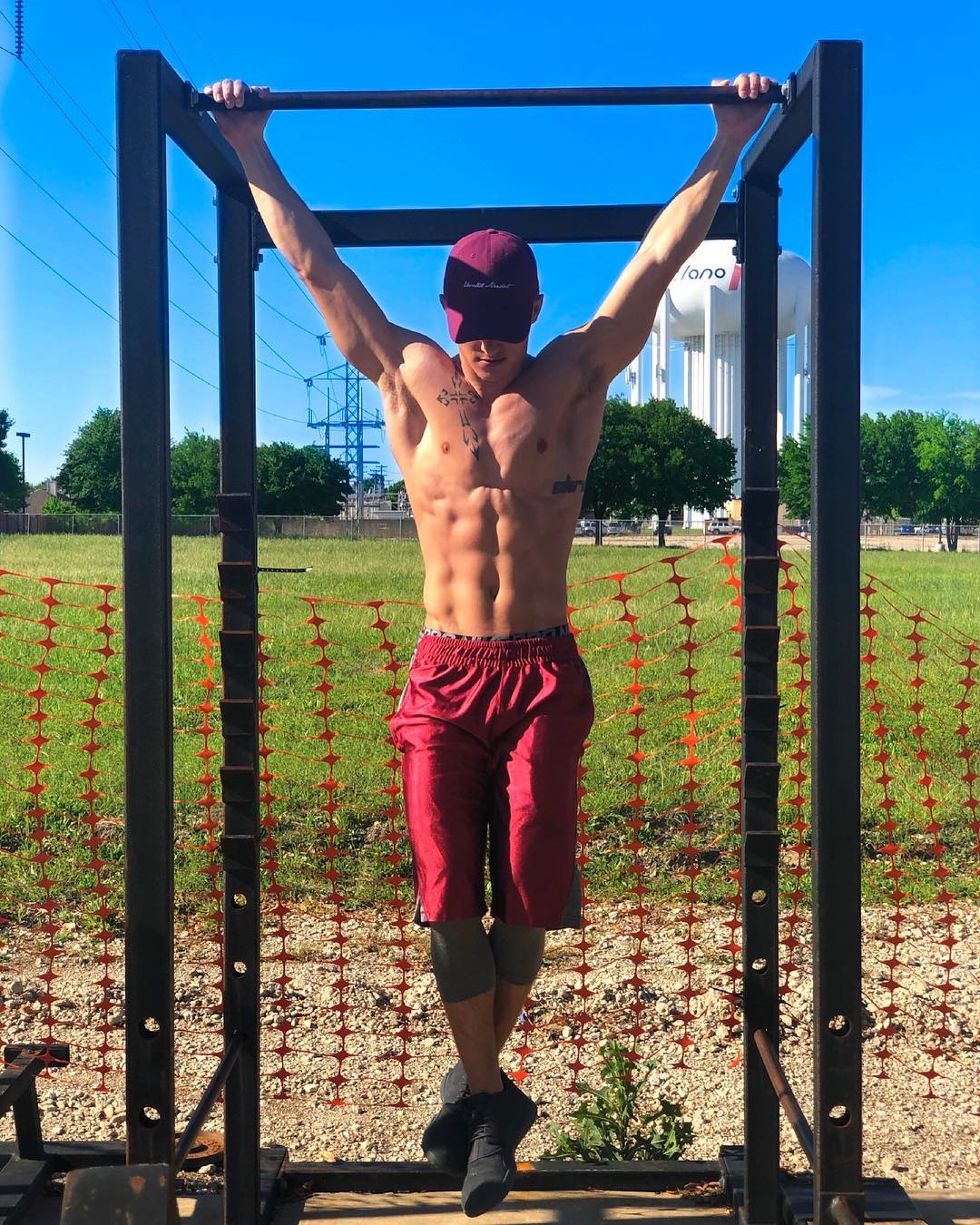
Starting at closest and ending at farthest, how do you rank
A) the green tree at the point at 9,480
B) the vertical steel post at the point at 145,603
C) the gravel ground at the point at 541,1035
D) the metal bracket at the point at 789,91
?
the vertical steel post at the point at 145,603 < the metal bracket at the point at 789,91 < the gravel ground at the point at 541,1035 < the green tree at the point at 9,480

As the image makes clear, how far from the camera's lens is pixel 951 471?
208 ft

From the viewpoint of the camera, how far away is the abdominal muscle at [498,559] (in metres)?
A: 2.44

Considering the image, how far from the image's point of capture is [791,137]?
237 cm

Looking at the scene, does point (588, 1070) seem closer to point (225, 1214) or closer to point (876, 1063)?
point (876, 1063)

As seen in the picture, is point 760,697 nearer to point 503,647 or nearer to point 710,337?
point 503,647

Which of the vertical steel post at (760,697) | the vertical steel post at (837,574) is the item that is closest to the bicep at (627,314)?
the vertical steel post at (760,697)

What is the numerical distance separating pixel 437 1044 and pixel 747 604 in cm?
208

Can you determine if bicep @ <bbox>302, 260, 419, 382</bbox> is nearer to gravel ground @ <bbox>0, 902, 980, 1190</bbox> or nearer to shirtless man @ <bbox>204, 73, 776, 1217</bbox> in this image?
shirtless man @ <bbox>204, 73, 776, 1217</bbox>

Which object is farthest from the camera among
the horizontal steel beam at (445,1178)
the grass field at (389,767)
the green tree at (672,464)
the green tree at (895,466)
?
the green tree at (895,466)

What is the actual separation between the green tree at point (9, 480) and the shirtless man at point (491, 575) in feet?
Result: 190

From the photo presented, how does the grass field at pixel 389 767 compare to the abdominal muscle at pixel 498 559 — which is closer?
the abdominal muscle at pixel 498 559

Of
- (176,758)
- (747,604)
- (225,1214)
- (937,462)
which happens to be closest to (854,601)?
(747,604)

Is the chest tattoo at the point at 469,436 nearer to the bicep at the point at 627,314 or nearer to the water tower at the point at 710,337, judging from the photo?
the bicep at the point at 627,314

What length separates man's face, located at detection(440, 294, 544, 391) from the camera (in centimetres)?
247
